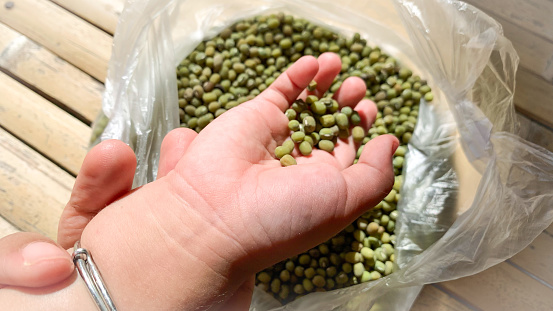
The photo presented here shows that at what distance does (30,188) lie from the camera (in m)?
1.02

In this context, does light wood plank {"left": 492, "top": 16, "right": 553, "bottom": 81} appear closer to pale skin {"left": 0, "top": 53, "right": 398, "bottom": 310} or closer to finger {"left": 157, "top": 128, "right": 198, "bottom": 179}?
pale skin {"left": 0, "top": 53, "right": 398, "bottom": 310}

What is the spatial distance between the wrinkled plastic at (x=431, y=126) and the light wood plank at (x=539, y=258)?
0.15 m

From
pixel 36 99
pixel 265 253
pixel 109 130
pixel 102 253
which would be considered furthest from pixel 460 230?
pixel 36 99

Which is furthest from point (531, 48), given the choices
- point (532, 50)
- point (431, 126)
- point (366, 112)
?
point (366, 112)

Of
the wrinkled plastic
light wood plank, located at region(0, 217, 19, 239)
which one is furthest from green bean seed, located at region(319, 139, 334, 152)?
light wood plank, located at region(0, 217, 19, 239)

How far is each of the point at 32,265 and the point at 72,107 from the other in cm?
62

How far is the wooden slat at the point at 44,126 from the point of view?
3.46 feet

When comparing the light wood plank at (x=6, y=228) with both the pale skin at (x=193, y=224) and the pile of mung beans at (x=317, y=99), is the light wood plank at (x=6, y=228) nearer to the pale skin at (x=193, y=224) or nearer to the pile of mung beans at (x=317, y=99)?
the pale skin at (x=193, y=224)

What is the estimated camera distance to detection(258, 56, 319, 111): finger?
0.88 metres

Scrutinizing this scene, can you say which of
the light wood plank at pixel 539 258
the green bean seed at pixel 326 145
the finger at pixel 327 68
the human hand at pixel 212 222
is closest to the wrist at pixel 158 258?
the human hand at pixel 212 222

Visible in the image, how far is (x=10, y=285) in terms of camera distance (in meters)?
0.61

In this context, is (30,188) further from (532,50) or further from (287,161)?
(532,50)

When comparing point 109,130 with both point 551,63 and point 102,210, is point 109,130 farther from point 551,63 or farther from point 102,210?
point 551,63

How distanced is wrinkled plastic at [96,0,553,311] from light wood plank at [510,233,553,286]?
152mm
